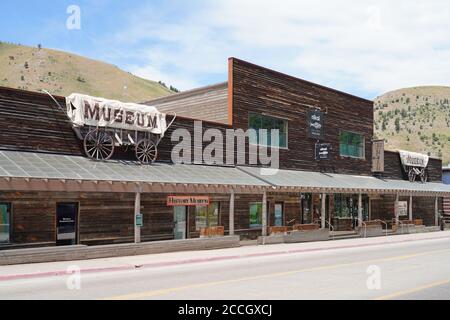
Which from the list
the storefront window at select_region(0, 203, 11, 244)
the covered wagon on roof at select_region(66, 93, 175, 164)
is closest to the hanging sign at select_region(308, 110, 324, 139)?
the covered wagon on roof at select_region(66, 93, 175, 164)

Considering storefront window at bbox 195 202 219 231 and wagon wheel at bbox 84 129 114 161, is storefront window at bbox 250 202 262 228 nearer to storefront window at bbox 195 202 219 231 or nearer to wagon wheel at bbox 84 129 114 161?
storefront window at bbox 195 202 219 231

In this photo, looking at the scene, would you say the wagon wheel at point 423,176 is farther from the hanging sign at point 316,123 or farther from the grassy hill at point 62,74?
the grassy hill at point 62,74

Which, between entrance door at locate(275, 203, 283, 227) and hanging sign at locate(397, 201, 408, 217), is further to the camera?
hanging sign at locate(397, 201, 408, 217)

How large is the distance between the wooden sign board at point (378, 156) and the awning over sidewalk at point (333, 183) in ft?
3.23

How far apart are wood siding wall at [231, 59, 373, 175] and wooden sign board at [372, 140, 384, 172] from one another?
0.42 meters

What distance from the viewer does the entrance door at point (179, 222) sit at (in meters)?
24.5

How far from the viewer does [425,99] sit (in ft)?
525

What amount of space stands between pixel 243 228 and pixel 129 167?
8.33 metres

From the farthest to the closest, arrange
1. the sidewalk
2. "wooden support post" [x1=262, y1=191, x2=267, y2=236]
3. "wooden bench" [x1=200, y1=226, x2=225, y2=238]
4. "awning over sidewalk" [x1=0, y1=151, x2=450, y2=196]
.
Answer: "wooden support post" [x1=262, y1=191, x2=267, y2=236], "wooden bench" [x1=200, y1=226, x2=225, y2=238], "awning over sidewalk" [x1=0, y1=151, x2=450, y2=196], the sidewalk

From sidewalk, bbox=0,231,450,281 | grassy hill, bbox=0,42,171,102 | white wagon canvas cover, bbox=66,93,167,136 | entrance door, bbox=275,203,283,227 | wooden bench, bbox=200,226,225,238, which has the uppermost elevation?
grassy hill, bbox=0,42,171,102

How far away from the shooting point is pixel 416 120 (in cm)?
14338

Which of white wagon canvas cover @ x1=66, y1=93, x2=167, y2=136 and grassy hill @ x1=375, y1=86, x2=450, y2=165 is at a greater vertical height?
grassy hill @ x1=375, y1=86, x2=450, y2=165

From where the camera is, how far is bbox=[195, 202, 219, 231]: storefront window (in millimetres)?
25406

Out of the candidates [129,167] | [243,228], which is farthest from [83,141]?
[243,228]
